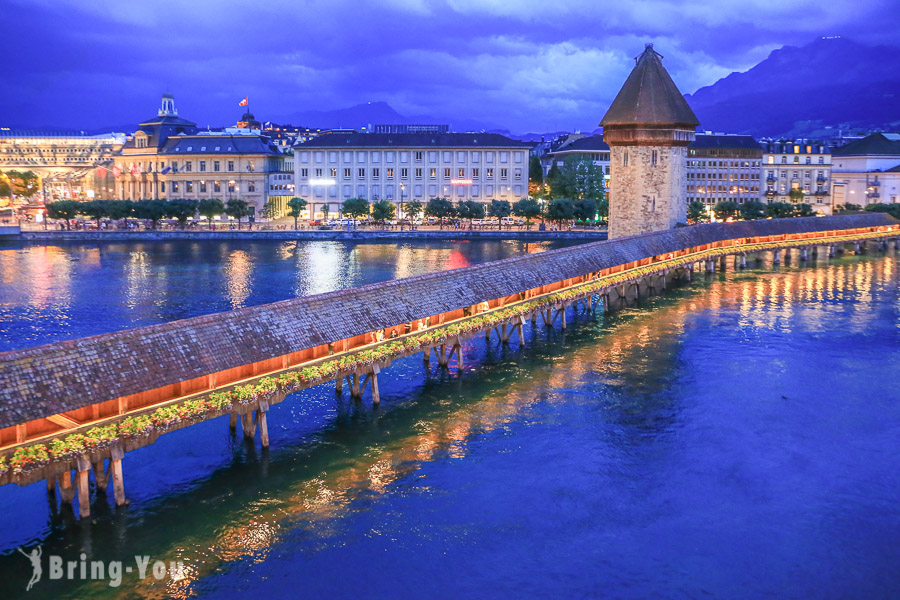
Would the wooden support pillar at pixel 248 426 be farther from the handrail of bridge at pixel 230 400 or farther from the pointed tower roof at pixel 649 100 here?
the pointed tower roof at pixel 649 100

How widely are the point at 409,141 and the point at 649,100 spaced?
51999mm

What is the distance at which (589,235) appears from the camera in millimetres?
97625

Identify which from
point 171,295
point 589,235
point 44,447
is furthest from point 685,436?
point 589,235

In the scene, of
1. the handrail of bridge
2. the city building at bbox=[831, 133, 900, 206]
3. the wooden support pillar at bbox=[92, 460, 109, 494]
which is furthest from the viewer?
the city building at bbox=[831, 133, 900, 206]

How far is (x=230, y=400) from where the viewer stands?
72.8ft

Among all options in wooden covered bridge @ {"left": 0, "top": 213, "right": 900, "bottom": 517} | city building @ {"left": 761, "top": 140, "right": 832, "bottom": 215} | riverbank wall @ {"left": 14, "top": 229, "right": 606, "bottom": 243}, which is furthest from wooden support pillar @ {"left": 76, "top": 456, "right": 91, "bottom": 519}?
city building @ {"left": 761, "top": 140, "right": 832, "bottom": 215}

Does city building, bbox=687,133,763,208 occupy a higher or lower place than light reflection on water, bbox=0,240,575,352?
higher

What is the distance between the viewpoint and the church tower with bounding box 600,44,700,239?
60.8 metres

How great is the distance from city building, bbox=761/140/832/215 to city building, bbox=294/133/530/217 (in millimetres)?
37489

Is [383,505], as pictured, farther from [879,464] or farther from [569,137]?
[569,137]

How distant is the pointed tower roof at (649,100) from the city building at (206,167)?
63351mm

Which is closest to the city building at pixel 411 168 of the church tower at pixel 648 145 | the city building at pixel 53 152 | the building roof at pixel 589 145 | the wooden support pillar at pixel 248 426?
the building roof at pixel 589 145

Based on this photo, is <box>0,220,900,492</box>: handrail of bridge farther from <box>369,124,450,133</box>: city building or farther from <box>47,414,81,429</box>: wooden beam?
<box>369,124,450,133</box>: city building

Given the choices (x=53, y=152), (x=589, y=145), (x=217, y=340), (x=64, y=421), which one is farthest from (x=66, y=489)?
(x=53, y=152)
